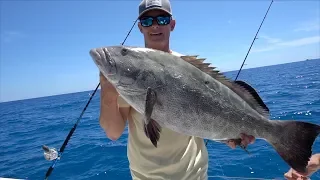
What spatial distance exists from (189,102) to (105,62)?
0.86 meters

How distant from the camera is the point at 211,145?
37.4 feet

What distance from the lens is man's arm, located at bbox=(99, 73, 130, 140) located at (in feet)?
8.95

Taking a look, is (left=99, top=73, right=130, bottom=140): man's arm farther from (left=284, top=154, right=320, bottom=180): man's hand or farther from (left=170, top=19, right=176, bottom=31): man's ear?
(left=284, top=154, right=320, bottom=180): man's hand

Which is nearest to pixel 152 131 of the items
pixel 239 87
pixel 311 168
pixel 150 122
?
pixel 150 122

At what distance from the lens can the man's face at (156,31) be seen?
2.87m

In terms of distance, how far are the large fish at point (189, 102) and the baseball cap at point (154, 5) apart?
0.48 metres

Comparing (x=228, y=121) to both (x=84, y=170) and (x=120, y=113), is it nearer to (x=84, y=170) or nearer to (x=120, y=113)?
(x=120, y=113)

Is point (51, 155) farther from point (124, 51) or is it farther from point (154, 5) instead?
point (154, 5)

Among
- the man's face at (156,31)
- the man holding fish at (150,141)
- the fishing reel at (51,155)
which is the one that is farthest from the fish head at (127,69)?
the fishing reel at (51,155)

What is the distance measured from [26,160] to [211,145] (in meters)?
8.81

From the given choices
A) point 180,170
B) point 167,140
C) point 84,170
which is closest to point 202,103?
point 167,140

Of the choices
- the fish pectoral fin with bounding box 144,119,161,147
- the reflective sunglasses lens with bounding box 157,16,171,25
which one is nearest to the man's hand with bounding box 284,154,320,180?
the fish pectoral fin with bounding box 144,119,161,147

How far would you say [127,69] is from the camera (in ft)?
8.32

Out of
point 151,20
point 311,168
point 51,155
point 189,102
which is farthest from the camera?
point 51,155
